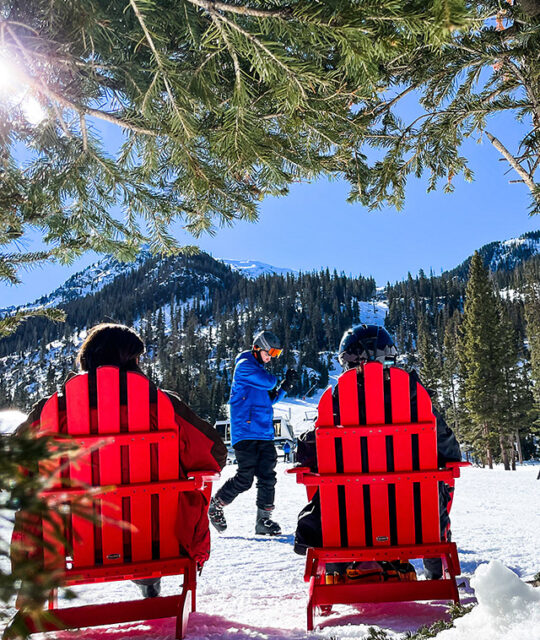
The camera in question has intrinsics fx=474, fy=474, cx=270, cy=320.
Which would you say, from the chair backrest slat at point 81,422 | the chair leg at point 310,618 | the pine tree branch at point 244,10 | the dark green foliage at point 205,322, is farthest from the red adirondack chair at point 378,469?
the dark green foliage at point 205,322

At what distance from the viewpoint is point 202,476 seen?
2.38m

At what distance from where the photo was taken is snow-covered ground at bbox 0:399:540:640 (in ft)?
4.71

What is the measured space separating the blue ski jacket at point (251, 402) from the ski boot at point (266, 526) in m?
0.72

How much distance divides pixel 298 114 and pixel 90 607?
2.45 m

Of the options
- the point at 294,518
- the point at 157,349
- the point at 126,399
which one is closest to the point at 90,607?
the point at 126,399

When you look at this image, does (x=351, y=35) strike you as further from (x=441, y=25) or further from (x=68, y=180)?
(x=68, y=180)

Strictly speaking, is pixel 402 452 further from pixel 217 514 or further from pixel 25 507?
pixel 217 514

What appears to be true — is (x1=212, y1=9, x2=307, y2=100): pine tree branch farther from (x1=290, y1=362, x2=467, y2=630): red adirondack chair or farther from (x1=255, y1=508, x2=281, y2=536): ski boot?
(x1=255, y1=508, x2=281, y2=536): ski boot

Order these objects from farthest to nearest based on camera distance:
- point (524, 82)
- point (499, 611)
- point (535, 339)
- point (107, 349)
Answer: point (535, 339), point (524, 82), point (107, 349), point (499, 611)

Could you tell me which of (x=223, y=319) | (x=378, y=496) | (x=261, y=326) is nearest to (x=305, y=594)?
(x=378, y=496)

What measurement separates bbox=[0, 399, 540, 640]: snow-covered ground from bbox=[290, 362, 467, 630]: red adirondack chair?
31 cm

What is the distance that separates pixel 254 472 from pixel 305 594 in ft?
6.38

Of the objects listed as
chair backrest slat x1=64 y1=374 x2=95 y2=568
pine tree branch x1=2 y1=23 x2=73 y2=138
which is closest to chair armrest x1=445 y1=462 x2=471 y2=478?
chair backrest slat x1=64 y1=374 x2=95 y2=568

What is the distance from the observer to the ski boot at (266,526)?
4.56m
